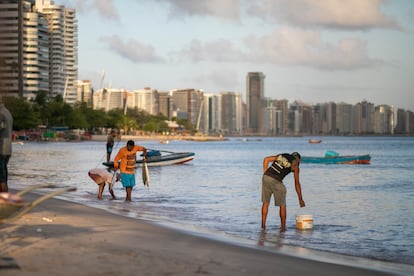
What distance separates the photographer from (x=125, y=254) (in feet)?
33.0

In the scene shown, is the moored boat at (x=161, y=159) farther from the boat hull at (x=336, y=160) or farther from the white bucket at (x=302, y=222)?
the white bucket at (x=302, y=222)

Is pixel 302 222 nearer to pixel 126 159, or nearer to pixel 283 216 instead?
pixel 283 216

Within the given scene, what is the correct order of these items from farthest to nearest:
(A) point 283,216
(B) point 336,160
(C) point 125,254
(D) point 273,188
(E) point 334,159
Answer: (B) point 336,160
(E) point 334,159
(A) point 283,216
(D) point 273,188
(C) point 125,254

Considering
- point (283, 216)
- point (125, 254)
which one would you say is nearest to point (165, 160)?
point (283, 216)

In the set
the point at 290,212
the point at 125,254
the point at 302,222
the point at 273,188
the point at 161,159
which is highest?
the point at 273,188

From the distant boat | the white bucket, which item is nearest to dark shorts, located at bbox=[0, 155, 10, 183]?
the white bucket

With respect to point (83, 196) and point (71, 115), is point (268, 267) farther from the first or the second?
point (71, 115)

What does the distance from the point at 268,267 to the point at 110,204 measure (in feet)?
37.3

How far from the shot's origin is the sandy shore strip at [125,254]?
901cm

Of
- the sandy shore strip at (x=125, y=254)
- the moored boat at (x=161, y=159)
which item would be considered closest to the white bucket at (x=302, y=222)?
the sandy shore strip at (x=125, y=254)

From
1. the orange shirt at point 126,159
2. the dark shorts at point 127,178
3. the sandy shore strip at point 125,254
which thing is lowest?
the sandy shore strip at point 125,254

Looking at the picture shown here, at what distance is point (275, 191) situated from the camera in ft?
48.1

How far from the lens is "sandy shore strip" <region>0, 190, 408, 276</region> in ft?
29.6

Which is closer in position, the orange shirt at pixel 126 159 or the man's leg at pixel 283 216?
the man's leg at pixel 283 216
